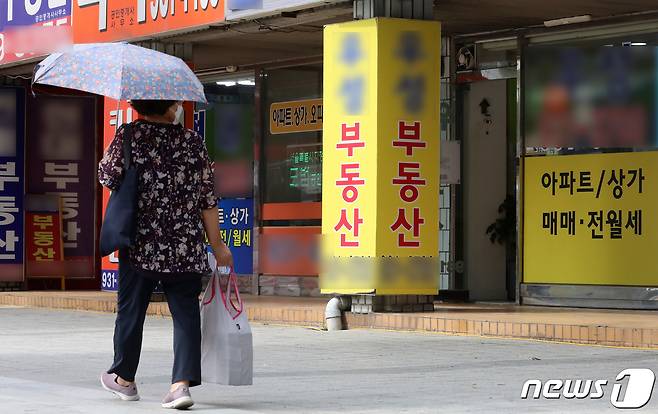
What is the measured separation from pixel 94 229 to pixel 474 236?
5.98 metres

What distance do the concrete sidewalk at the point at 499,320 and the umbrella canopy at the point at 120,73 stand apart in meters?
5.00

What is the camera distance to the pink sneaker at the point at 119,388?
7.57 m

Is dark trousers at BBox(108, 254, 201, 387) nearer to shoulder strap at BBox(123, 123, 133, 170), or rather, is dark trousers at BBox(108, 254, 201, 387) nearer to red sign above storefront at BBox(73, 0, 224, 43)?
shoulder strap at BBox(123, 123, 133, 170)

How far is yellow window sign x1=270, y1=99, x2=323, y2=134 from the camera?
686 inches

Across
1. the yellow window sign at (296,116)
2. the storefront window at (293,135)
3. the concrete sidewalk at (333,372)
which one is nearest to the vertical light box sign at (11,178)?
the storefront window at (293,135)

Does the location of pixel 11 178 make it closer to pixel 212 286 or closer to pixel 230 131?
pixel 230 131

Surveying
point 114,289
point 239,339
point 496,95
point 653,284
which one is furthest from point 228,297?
point 114,289

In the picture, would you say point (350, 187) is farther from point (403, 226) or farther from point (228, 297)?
point (228, 297)

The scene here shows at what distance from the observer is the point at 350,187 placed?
13.3m

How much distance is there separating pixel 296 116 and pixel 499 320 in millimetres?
6027

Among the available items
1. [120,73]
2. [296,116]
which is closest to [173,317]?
[120,73]

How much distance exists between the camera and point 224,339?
7.46 m

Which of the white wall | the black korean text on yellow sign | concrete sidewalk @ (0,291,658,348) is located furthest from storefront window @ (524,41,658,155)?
concrete sidewalk @ (0,291,658,348)

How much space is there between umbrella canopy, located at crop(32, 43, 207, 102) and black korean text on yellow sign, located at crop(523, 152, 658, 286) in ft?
25.3
